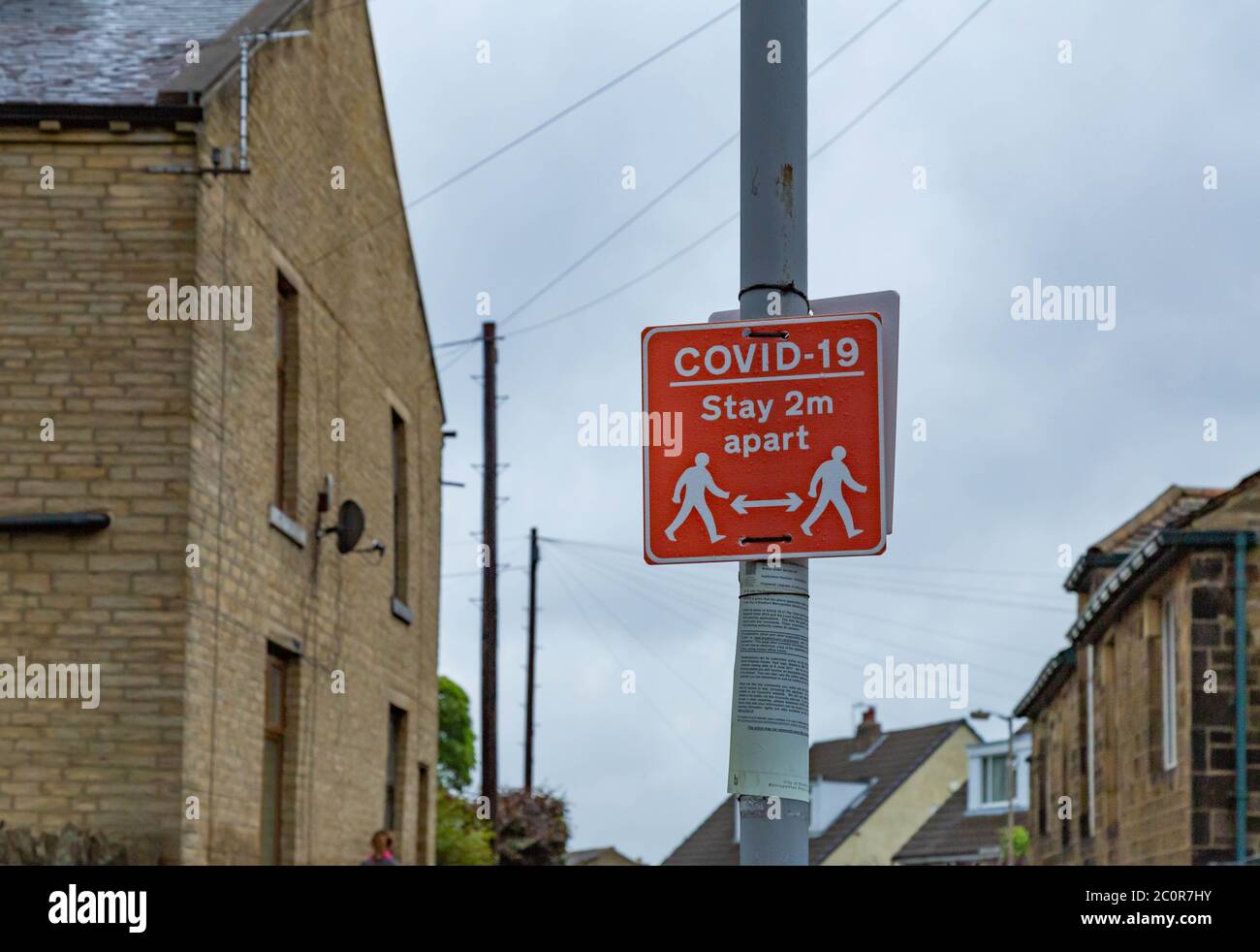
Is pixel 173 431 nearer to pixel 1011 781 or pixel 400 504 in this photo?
pixel 400 504

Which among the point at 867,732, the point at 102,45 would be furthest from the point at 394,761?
the point at 867,732

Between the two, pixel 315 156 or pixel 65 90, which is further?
pixel 315 156

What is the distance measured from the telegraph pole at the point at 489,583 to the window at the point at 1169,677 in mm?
12485

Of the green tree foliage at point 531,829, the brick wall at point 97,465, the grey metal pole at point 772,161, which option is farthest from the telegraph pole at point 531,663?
the grey metal pole at point 772,161

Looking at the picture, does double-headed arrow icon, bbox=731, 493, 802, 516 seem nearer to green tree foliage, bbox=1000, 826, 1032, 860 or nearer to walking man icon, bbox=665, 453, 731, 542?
walking man icon, bbox=665, 453, 731, 542

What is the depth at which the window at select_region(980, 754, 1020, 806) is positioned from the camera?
164 feet

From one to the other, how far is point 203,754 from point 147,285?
370cm

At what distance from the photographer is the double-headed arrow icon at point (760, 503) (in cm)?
488

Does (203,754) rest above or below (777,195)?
below

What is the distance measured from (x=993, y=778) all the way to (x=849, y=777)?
25.5ft

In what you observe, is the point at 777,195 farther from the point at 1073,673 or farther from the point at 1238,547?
the point at 1073,673

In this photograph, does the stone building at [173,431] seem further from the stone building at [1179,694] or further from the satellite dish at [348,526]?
the stone building at [1179,694]
